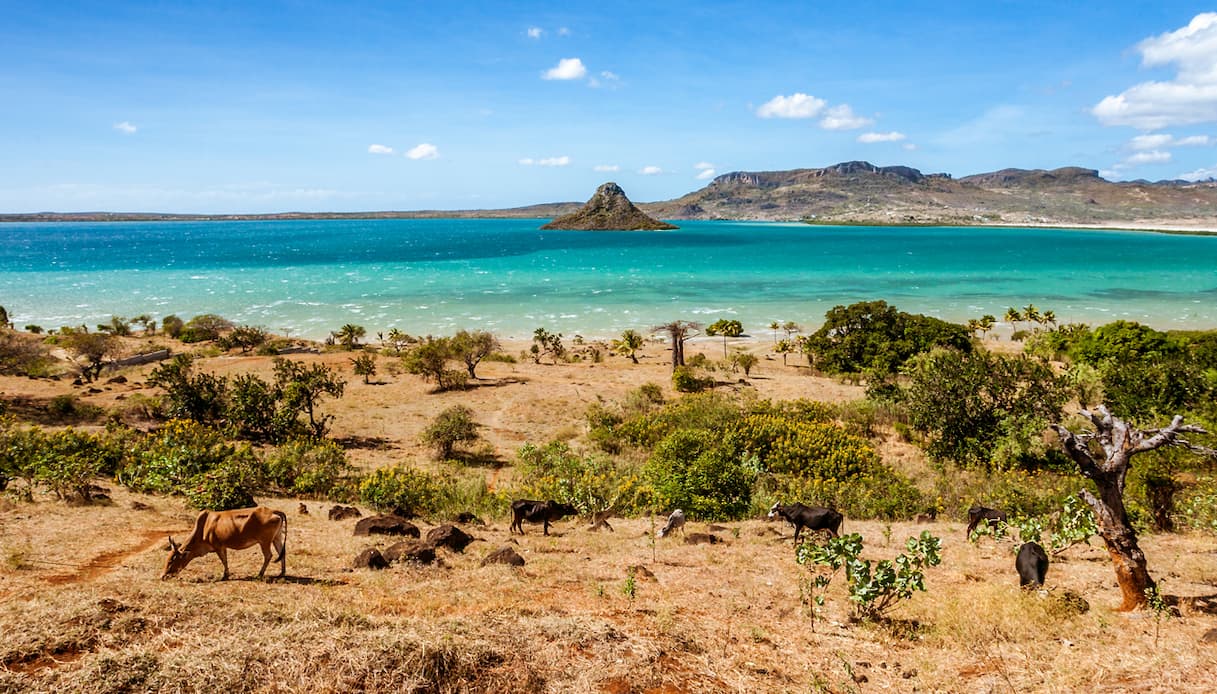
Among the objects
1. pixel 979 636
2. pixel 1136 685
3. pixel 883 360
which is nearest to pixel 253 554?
pixel 979 636

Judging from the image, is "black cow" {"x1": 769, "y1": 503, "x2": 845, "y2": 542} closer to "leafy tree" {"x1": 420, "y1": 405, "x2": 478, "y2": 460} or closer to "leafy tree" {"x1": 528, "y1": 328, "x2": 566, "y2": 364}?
"leafy tree" {"x1": 420, "y1": 405, "x2": 478, "y2": 460}

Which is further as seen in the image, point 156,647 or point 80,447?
point 80,447

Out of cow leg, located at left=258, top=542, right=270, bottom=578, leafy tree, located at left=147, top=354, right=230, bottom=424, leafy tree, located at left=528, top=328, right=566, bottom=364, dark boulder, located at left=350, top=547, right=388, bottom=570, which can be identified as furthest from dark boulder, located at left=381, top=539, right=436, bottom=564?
leafy tree, located at left=528, top=328, right=566, bottom=364

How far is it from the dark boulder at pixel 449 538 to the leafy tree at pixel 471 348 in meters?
23.5

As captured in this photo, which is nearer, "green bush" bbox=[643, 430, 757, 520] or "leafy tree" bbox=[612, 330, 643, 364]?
"green bush" bbox=[643, 430, 757, 520]

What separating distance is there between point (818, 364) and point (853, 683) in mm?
32477

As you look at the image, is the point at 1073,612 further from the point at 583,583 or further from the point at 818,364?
the point at 818,364

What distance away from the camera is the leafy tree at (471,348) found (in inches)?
1318

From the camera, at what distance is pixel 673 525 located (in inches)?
488

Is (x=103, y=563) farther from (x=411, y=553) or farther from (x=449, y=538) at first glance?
(x=449, y=538)

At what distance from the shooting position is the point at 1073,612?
7.59m

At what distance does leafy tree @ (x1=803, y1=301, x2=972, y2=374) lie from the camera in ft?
109

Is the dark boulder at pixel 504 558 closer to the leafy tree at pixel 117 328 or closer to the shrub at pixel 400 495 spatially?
the shrub at pixel 400 495

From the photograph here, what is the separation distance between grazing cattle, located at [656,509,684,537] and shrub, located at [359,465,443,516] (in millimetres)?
5445
